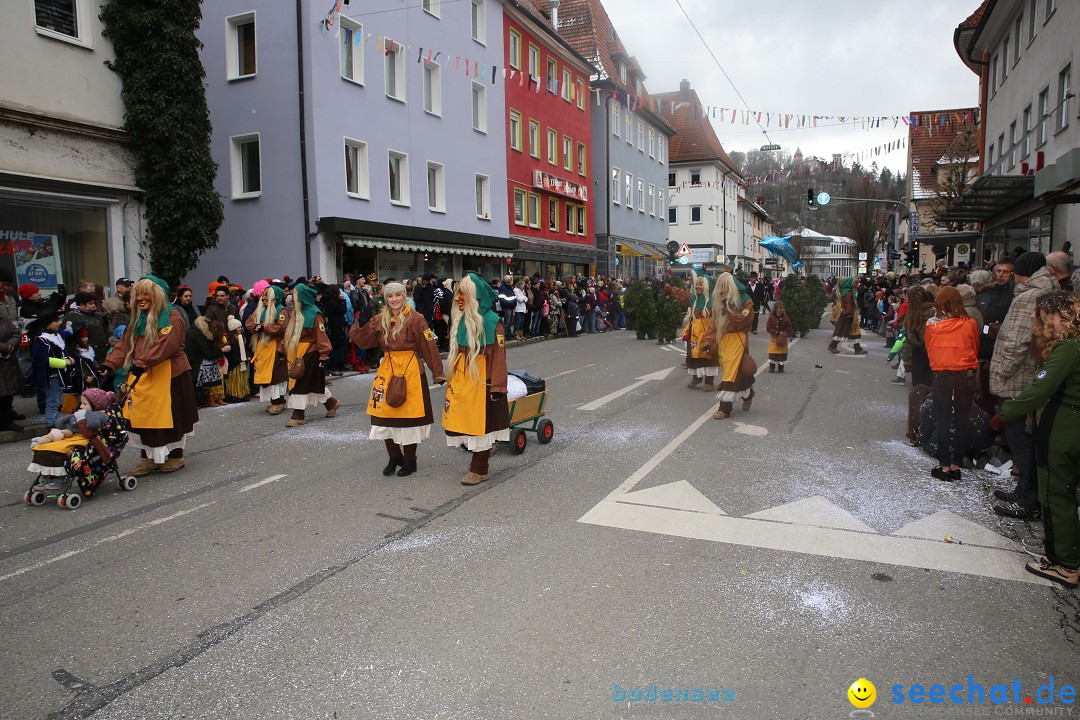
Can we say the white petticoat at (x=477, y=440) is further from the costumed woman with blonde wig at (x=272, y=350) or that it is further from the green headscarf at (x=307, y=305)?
the costumed woman with blonde wig at (x=272, y=350)

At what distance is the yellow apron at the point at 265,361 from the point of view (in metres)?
10.1

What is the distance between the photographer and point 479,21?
90.4 ft

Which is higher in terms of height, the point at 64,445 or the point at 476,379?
the point at 476,379

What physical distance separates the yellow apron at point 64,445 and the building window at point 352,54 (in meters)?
17.0

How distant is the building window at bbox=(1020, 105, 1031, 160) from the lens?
19766 millimetres

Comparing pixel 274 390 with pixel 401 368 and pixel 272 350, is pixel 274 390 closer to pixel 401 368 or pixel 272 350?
pixel 272 350

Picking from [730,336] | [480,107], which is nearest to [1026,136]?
[730,336]

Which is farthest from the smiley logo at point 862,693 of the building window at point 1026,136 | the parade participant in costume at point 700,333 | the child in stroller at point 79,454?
the building window at point 1026,136

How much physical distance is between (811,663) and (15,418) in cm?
1003

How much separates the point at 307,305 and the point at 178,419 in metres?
2.84

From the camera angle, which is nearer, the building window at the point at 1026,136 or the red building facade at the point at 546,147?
the building window at the point at 1026,136

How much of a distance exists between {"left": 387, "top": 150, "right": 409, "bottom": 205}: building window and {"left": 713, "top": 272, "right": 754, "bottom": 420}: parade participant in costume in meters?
15.4

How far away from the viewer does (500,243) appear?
27.9 m

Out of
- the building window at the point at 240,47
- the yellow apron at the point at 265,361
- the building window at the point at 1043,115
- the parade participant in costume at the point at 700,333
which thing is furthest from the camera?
the building window at the point at 240,47
